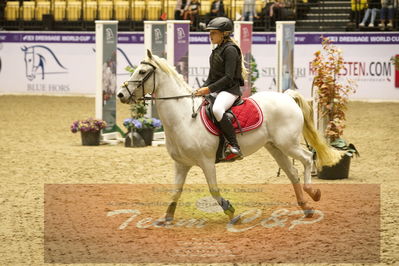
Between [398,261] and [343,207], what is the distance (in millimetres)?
2371

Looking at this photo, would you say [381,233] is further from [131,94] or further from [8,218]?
[8,218]

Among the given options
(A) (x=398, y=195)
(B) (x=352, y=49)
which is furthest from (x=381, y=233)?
(B) (x=352, y=49)

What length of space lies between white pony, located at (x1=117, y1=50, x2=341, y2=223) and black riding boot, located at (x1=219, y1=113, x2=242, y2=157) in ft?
0.49

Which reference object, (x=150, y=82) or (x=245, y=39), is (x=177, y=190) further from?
(x=245, y=39)

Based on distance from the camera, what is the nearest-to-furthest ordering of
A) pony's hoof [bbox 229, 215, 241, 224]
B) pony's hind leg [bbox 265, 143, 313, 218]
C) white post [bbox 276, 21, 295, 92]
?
pony's hoof [bbox 229, 215, 241, 224]
pony's hind leg [bbox 265, 143, 313, 218]
white post [bbox 276, 21, 295, 92]

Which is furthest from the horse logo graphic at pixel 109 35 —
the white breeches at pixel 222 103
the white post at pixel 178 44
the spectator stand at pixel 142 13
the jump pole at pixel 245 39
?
the spectator stand at pixel 142 13

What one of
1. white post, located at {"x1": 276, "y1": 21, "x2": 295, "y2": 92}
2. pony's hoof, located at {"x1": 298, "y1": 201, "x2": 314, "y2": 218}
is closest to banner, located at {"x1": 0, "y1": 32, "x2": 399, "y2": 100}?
white post, located at {"x1": 276, "y1": 21, "x2": 295, "y2": 92}

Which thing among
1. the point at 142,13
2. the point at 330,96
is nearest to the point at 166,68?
the point at 330,96

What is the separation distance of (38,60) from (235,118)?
17.2 metres

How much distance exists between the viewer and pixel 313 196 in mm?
8508

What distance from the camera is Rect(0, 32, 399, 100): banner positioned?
21.5 metres

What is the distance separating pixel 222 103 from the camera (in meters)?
7.97

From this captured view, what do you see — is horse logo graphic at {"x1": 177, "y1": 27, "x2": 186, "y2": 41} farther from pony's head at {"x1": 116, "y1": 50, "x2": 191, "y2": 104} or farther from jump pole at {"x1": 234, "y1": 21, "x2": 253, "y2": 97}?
pony's head at {"x1": 116, "y1": 50, "x2": 191, "y2": 104}

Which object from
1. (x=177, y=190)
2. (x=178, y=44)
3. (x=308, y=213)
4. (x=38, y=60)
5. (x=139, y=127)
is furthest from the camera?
(x=38, y=60)
